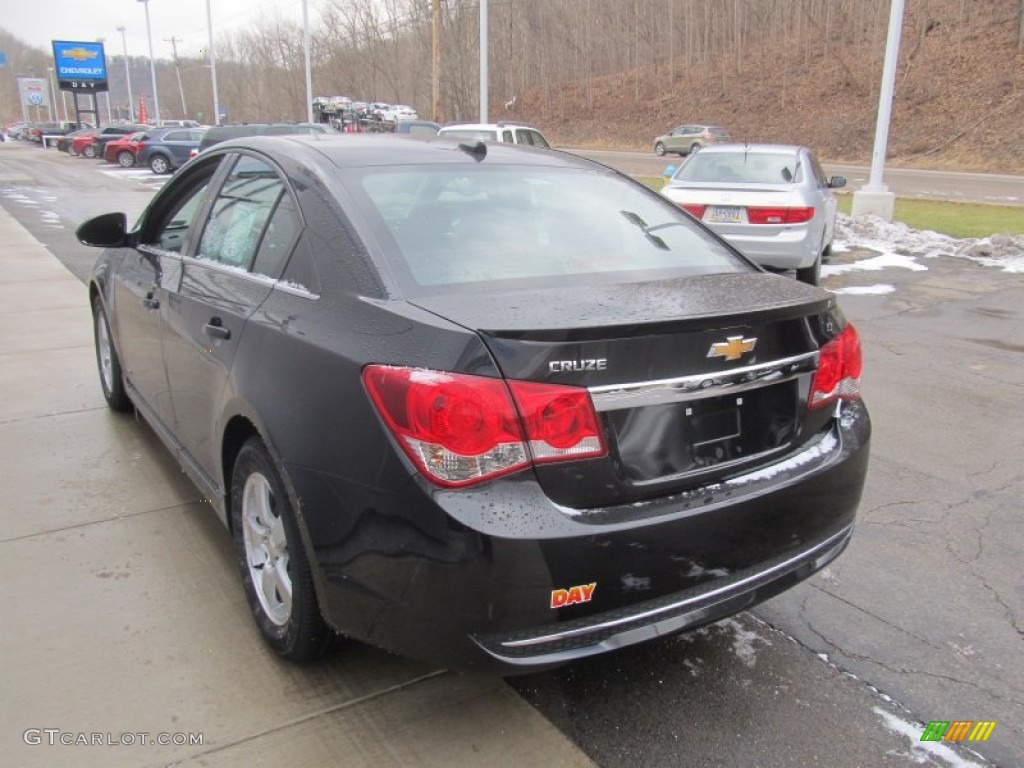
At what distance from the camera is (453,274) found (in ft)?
8.17

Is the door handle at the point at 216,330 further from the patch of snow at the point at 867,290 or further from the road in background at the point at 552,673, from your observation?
the patch of snow at the point at 867,290

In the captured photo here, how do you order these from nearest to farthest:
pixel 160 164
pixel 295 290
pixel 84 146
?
pixel 295 290
pixel 160 164
pixel 84 146

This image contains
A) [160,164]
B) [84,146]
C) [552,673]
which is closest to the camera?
[552,673]

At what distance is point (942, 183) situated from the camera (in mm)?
25000

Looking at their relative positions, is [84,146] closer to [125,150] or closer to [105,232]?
[125,150]

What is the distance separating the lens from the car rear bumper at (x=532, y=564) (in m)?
1.97

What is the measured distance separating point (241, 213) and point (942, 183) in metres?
26.6

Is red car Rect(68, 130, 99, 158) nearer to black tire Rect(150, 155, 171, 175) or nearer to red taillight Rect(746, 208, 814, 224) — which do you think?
black tire Rect(150, 155, 171, 175)

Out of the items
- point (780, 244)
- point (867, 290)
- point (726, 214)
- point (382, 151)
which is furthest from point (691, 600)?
point (867, 290)

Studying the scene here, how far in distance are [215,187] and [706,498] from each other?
8.03ft

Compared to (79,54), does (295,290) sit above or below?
below

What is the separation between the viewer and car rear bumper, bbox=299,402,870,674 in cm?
197

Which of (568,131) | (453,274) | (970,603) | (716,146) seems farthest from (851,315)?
(568,131)

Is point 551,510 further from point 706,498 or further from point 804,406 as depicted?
point 804,406
